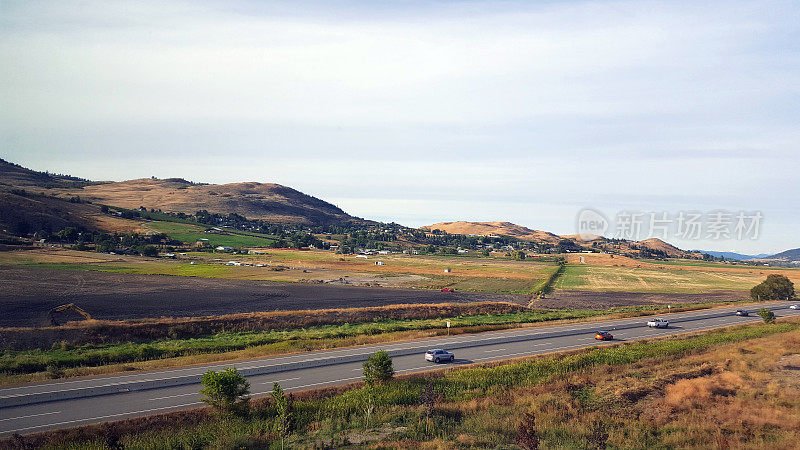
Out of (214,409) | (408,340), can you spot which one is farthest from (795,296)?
(214,409)

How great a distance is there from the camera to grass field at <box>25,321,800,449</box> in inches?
725

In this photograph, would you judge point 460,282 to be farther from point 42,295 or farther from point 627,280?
point 42,295

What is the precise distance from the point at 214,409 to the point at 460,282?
256 ft

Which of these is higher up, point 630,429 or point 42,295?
point 630,429

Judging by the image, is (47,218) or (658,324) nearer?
(658,324)

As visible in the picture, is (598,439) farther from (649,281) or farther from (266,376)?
(649,281)

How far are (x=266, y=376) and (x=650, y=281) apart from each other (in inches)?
3977

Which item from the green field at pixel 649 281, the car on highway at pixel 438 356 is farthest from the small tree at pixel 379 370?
the green field at pixel 649 281

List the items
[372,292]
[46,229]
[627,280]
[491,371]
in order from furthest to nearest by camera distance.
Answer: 1. [46,229]
2. [627,280]
3. [372,292]
4. [491,371]

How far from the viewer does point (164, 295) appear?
→ 62.1 meters

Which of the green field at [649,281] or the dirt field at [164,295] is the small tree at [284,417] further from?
the green field at [649,281]

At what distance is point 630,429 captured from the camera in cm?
2016

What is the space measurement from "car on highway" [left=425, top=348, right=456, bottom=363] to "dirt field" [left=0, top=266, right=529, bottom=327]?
28.9 m

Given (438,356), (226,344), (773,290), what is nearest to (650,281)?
(773,290)
